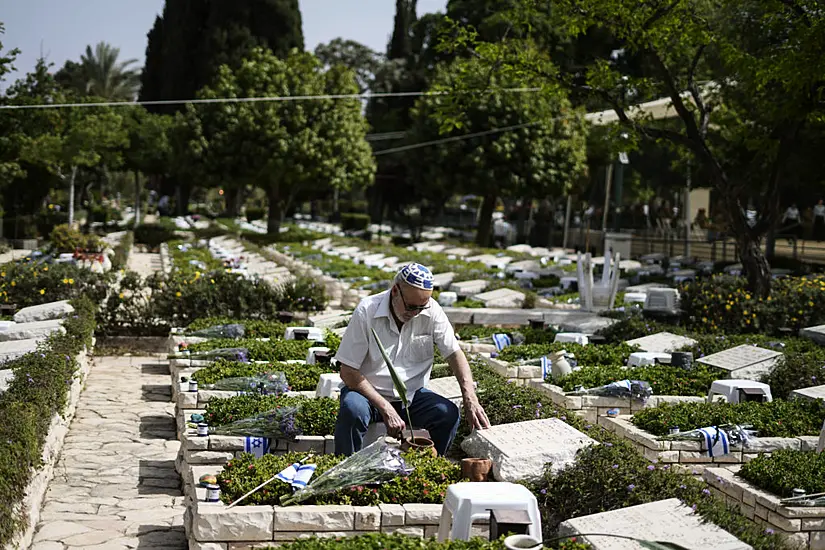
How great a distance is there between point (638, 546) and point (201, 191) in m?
75.3

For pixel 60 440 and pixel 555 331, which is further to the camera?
pixel 555 331

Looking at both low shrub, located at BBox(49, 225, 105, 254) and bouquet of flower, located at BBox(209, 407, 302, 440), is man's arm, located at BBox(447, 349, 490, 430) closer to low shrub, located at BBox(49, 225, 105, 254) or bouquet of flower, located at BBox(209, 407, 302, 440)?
bouquet of flower, located at BBox(209, 407, 302, 440)

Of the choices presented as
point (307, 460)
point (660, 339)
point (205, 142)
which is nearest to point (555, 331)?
point (660, 339)

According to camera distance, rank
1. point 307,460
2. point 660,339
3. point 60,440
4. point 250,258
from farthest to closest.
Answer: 1. point 250,258
2. point 660,339
3. point 60,440
4. point 307,460

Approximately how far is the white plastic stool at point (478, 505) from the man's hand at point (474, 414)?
104cm

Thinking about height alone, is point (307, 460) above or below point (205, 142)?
below

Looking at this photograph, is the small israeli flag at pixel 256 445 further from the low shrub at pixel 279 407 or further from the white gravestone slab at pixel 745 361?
the white gravestone slab at pixel 745 361

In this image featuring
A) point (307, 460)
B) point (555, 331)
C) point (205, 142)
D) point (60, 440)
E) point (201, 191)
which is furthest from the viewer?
point (201, 191)

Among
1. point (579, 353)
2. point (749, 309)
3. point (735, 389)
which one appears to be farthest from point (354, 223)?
point (735, 389)

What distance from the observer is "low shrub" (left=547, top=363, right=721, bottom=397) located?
27.9 feet

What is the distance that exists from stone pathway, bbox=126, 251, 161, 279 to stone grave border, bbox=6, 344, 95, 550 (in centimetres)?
1308

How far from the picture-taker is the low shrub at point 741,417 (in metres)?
6.93

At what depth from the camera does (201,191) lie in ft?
253

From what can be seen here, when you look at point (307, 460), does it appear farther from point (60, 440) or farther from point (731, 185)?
point (731, 185)
